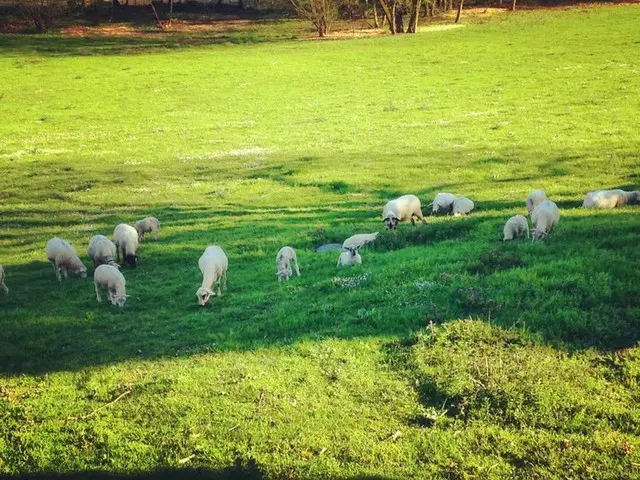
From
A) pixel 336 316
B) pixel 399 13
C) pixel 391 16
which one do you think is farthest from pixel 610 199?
pixel 399 13

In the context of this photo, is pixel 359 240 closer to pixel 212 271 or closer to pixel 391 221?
pixel 391 221

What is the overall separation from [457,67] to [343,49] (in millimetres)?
14413

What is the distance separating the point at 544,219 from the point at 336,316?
5031 millimetres

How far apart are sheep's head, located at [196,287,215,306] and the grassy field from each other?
0.55ft

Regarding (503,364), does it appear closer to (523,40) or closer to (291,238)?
(291,238)

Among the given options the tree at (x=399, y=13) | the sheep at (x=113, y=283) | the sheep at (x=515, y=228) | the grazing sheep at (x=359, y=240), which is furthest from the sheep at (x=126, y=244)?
the tree at (x=399, y=13)

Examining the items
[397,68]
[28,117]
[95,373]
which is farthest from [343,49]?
[95,373]

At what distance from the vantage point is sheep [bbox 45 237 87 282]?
50.5 ft

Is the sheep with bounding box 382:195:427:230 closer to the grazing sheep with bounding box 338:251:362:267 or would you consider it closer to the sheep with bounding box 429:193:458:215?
the sheep with bounding box 429:193:458:215

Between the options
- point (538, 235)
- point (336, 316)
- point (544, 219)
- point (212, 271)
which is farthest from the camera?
point (212, 271)

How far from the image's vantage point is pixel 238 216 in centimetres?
2028

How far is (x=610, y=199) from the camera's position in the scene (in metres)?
15.5

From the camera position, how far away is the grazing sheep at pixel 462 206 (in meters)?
16.9

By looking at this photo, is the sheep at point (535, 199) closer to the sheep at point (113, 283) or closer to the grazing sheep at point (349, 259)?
the grazing sheep at point (349, 259)
